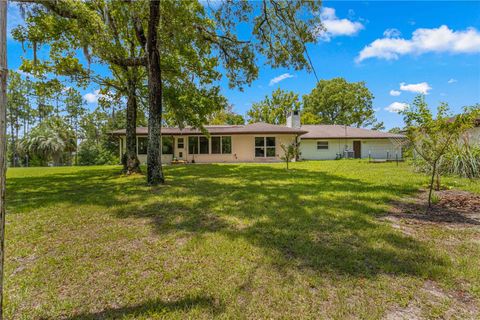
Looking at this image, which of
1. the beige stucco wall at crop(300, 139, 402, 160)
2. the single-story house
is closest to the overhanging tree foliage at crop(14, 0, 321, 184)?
the single-story house

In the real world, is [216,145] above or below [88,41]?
below

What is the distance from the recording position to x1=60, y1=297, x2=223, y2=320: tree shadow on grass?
201 cm

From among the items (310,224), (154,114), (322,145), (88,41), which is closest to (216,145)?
(322,145)

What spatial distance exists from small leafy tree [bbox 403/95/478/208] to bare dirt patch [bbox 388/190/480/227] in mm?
277

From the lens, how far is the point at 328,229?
3.83 meters

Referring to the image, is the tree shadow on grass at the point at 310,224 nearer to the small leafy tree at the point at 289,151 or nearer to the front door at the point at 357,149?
the small leafy tree at the point at 289,151

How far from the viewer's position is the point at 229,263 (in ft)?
9.25

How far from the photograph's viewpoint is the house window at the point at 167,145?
19469 millimetres

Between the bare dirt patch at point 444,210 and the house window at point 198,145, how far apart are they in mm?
15612

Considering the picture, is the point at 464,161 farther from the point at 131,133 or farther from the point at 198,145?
the point at 198,145

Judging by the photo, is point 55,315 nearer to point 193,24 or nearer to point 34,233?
point 34,233

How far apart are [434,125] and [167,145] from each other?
17.7 m

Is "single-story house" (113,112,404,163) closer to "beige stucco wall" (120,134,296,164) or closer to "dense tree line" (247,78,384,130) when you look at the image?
"beige stucco wall" (120,134,296,164)

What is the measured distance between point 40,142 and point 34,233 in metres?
27.1
